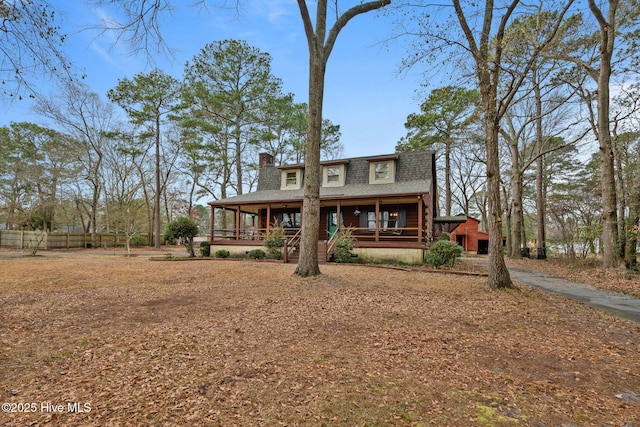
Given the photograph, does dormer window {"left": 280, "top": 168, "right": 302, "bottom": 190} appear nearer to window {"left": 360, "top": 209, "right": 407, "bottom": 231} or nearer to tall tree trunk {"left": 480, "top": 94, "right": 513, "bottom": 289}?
window {"left": 360, "top": 209, "right": 407, "bottom": 231}

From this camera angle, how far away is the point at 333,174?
18469 millimetres

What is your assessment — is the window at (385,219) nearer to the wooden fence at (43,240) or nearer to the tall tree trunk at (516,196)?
the tall tree trunk at (516,196)

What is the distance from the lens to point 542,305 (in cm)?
593

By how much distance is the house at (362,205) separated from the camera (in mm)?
A: 14008

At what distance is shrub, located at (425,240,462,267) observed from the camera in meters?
11.7

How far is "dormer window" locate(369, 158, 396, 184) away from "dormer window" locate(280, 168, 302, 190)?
446 centimetres

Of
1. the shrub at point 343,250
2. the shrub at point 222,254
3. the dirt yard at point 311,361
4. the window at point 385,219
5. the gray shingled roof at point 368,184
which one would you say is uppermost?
the gray shingled roof at point 368,184

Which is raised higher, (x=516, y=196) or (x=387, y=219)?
(x=516, y=196)

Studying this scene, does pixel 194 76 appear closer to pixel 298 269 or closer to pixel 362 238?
pixel 362 238

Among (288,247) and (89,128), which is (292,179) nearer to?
(288,247)

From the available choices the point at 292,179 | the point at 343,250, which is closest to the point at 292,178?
the point at 292,179

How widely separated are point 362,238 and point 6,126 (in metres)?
29.8

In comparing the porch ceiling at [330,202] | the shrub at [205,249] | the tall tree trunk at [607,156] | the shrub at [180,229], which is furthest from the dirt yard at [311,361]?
the shrub at [205,249]

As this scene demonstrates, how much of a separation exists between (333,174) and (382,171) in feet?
9.69
